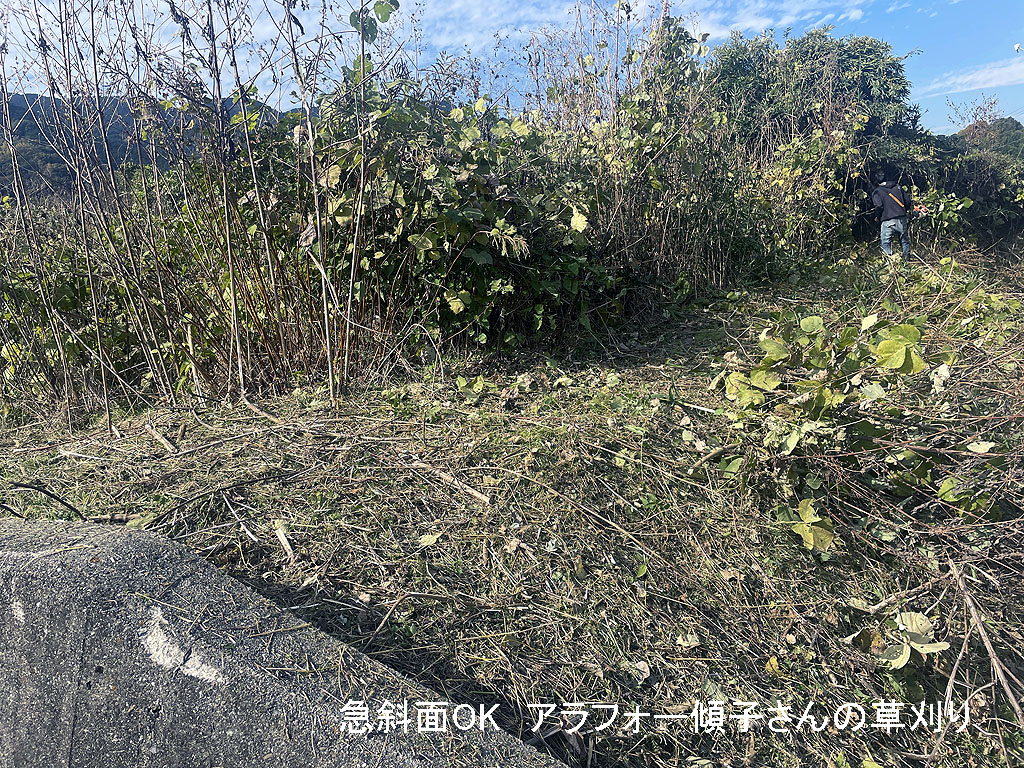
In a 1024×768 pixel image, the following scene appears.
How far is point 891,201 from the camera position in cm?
678

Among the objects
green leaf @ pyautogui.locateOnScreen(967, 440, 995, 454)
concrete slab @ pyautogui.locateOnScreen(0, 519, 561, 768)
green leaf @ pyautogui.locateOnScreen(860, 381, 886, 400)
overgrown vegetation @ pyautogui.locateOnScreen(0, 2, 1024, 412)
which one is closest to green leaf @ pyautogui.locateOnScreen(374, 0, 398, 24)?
overgrown vegetation @ pyautogui.locateOnScreen(0, 2, 1024, 412)

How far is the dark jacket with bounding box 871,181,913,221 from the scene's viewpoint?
678 cm

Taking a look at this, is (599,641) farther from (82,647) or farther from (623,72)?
(623,72)

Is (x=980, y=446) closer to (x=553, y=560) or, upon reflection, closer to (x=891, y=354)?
(x=891, y=354)

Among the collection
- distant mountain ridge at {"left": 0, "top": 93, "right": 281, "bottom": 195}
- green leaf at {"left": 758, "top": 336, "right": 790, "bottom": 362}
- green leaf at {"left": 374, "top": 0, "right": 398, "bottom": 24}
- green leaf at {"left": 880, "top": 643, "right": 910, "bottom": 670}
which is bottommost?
green leaf at {"left": 880, "top": 643, "right": 910, "bottom": 670}

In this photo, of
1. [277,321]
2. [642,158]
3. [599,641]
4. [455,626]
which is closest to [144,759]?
[455,626]

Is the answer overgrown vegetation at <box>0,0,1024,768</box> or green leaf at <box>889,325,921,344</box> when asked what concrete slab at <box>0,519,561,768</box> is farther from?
green leaf at <box>889,325,921,344</box>

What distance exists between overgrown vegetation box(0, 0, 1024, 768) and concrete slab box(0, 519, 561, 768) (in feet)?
0.42

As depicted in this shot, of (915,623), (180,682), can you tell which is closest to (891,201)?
(915,623)

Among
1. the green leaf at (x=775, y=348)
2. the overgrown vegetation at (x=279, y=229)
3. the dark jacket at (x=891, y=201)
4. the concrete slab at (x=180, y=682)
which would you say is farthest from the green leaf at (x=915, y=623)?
the dark jacket at (x=891, y=201)

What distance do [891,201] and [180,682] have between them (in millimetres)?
7328

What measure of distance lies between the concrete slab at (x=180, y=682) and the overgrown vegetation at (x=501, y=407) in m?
0.13

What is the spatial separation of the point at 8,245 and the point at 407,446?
242cm

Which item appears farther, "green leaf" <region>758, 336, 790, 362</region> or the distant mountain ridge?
the distant mountain ridge
